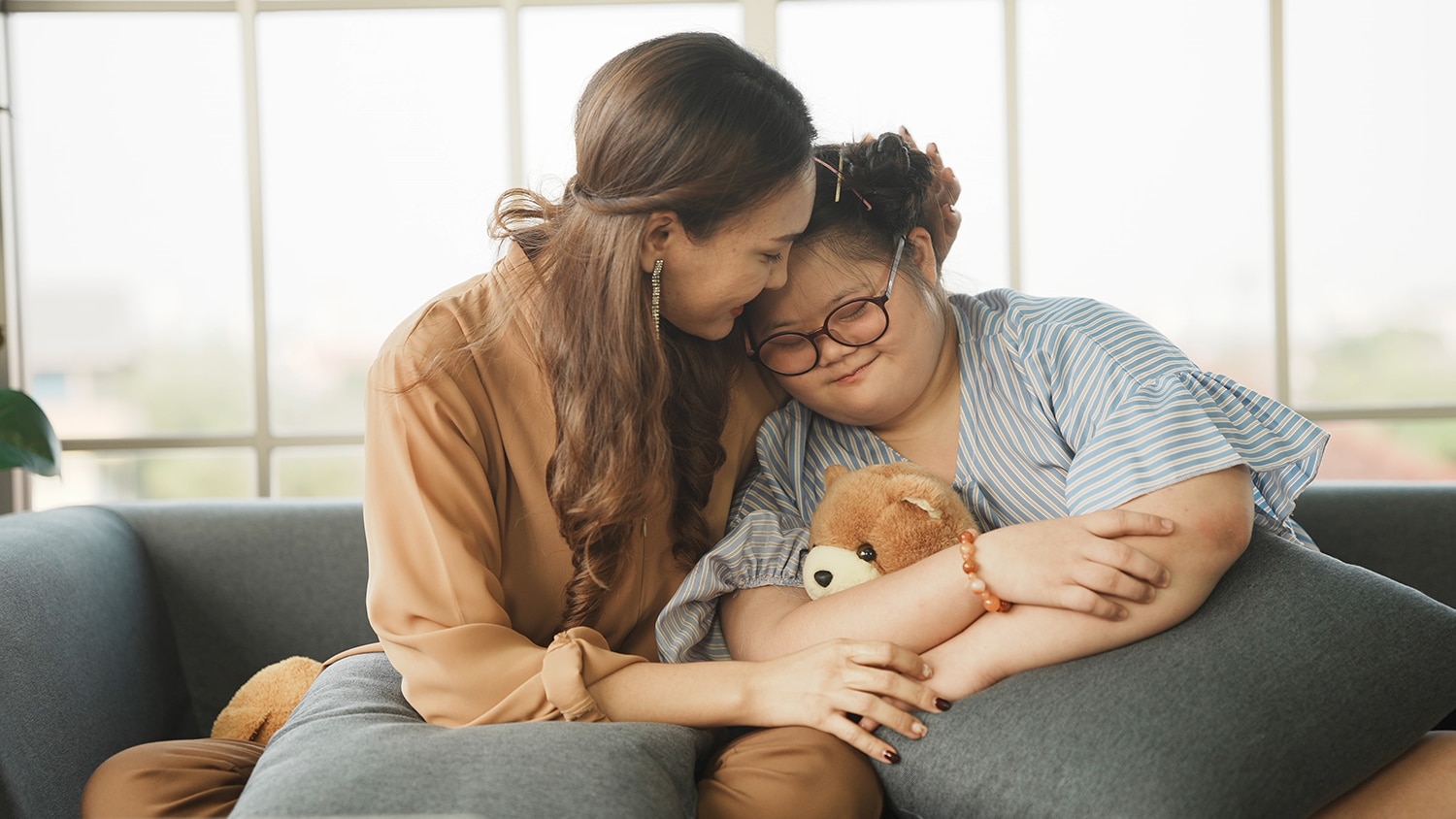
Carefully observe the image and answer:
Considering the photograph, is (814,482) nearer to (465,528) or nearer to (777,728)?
(777,728)

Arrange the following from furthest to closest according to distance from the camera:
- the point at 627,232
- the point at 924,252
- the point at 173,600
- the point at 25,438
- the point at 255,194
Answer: the point at 255,194
the point at 173,600
the point at 25,438
the point at 924,252
the point at 627,232

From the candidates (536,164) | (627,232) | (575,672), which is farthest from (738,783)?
(536,164)

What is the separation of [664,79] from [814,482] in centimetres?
64

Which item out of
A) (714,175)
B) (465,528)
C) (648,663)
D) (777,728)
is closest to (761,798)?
(777,728)

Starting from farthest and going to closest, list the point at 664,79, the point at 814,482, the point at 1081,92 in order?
the point at 1081,92
the point at 814,482
the point at 664,79

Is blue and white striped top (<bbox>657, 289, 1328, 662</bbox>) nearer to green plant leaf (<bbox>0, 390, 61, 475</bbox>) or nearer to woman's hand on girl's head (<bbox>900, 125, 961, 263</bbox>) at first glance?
woman's hand on girl's head (<bbox>900, 125, 961, 263</bbox>)

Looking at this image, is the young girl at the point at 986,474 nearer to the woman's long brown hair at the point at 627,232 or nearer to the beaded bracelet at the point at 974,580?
the beaded bracelet at the point at 974,580

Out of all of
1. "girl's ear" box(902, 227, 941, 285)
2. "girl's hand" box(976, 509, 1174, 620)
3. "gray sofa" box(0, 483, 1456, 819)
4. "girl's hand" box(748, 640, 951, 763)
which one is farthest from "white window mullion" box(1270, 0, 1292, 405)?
"girl's hand" box(748, 640, 951, 763)

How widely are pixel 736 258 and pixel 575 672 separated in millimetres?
559

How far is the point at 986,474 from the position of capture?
1.48 meters

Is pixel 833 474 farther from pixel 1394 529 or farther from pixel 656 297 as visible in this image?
pixel 1394 529

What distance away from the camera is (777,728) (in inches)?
49.8

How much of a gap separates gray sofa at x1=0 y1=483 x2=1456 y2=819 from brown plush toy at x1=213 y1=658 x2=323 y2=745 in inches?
6.9

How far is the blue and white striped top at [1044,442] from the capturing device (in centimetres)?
126
